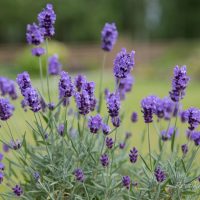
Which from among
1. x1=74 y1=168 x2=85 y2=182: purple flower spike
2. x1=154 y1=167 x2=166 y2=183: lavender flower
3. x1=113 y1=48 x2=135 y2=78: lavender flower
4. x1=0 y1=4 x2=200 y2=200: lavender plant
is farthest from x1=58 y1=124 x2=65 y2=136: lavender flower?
x1=154 y1=167 x2=166 y2=183: lavender flower

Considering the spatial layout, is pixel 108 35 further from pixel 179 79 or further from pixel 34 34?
pixel 179 79

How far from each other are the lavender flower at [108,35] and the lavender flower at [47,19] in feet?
2.02

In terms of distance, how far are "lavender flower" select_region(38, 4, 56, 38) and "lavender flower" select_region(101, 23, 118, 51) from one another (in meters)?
0.62

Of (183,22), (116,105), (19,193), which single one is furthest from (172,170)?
(183,22)

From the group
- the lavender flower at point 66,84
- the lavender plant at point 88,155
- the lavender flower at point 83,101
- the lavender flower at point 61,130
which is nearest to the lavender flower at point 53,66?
the lavender plant at point 88,155

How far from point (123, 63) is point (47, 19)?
0.56 meters

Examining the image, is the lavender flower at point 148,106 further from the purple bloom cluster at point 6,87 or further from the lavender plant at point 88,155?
the purple bloom cluster at point 6,87

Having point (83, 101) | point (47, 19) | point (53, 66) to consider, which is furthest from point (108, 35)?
point (83, 101)

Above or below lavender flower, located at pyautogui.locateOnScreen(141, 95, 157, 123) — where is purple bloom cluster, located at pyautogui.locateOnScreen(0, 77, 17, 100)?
below

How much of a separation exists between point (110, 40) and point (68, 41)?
28.7m

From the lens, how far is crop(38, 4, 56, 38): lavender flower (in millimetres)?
2924

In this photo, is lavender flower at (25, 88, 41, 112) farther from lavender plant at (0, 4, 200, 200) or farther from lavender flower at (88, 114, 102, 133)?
lavender flower at (88, 114, 102, 133)

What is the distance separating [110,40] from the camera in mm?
3586

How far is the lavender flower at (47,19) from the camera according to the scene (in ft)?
9.59
